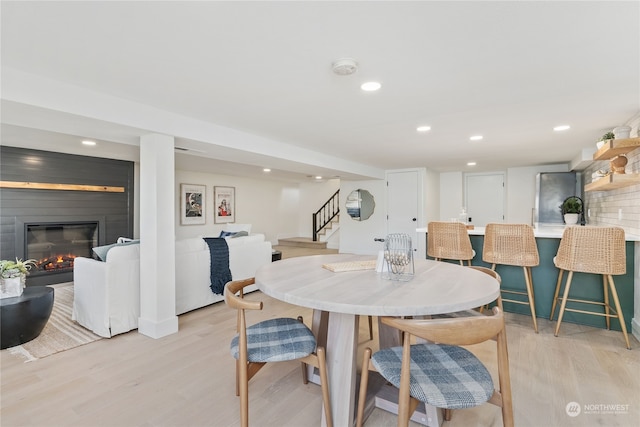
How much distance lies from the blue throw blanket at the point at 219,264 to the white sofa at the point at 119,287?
12cm

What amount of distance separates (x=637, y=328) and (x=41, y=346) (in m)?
5.24

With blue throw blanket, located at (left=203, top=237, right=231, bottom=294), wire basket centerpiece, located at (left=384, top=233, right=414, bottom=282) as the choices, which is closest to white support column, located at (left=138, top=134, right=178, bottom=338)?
blue throw blanket, located at (left=203, top=237, right=231, bottom=294)

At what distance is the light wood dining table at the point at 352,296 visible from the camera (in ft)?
4.34

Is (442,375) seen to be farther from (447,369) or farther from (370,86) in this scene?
(370,86)

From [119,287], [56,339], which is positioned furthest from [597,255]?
[56,339]

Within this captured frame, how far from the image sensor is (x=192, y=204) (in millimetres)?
7344

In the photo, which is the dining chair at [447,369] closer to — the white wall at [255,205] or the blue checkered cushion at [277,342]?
the blue checkered cushion at [277,342]

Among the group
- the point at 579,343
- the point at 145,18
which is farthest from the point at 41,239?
the point at 579,343

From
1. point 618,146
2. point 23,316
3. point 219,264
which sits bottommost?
point 23,316

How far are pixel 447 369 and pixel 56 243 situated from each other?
603 centimetres

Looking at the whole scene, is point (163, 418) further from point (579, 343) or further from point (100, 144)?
point (100, 144)

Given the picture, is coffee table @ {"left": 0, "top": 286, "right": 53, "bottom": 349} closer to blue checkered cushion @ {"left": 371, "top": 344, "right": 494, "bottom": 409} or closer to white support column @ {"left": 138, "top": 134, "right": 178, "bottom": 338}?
white support column @ {"left": 138, "top": 134, "right": 178, "bottom": 338}

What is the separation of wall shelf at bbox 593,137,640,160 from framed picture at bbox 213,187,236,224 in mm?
7141

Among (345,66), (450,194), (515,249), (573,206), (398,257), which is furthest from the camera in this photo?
(450,194)
